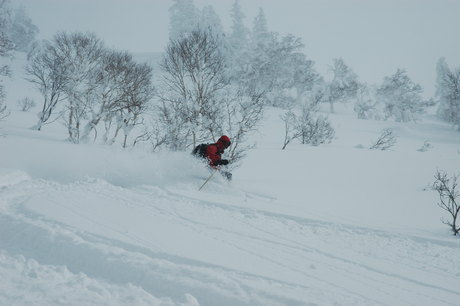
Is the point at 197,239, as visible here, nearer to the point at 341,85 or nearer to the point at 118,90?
the point at 118,90

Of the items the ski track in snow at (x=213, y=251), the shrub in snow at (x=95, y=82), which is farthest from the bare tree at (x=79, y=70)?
the ski track in snow at (x=213, y=251)

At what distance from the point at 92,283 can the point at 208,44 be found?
39.8 feet

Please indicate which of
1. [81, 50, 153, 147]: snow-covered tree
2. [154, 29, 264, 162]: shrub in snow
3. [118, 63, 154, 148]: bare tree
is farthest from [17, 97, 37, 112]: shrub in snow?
[154, 29, 264, 162]: shrub in snow

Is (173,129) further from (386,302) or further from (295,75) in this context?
(295,75)

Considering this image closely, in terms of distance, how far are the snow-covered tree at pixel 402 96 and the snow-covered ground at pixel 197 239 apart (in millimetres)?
40553

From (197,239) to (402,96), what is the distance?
49823 mm

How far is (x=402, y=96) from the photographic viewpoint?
46.1m

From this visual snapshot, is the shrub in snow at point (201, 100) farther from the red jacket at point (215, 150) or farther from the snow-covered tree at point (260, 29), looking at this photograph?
the snow-covered tree at point (260, 29)

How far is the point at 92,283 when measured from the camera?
11.2 ft

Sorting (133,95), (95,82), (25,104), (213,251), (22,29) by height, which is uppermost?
(22,29)

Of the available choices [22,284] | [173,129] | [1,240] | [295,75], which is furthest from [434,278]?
[295,75]

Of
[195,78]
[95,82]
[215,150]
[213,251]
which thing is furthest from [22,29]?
[213,251]

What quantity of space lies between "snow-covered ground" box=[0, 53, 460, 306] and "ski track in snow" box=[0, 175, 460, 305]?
2 cm

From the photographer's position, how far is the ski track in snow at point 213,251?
143 inches
